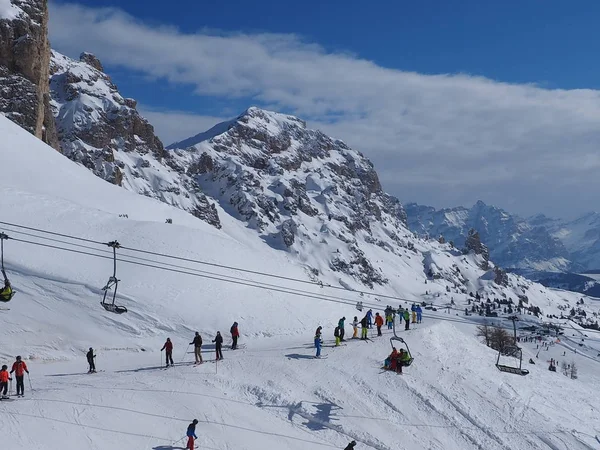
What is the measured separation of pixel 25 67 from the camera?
9144cm

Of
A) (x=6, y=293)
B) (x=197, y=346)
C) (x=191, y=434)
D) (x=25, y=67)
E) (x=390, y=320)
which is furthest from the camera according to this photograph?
(x=25, y=67)

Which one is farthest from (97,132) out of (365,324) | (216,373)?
(216,373)

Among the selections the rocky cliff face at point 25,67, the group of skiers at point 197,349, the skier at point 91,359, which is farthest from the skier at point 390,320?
the rocky cliff face at point 25,67

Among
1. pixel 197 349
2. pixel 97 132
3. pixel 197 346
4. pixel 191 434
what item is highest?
pixel 97 132

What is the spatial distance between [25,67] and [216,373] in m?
84.8

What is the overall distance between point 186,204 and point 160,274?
15995 centimetres

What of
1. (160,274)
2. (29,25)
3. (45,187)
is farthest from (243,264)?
(29,25)

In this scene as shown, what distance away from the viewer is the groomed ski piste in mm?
20000

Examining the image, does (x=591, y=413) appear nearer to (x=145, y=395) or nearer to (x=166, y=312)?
(x=145, y=395)

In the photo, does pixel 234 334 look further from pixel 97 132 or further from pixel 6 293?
pixel 97 132

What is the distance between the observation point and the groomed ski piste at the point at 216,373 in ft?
65.6

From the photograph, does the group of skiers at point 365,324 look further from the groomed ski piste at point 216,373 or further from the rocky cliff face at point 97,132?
the rocky cliff face at point 97,132

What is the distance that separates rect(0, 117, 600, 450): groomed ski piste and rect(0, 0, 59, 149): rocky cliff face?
48928 millimetres

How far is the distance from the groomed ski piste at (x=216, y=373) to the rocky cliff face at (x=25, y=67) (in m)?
48.9
